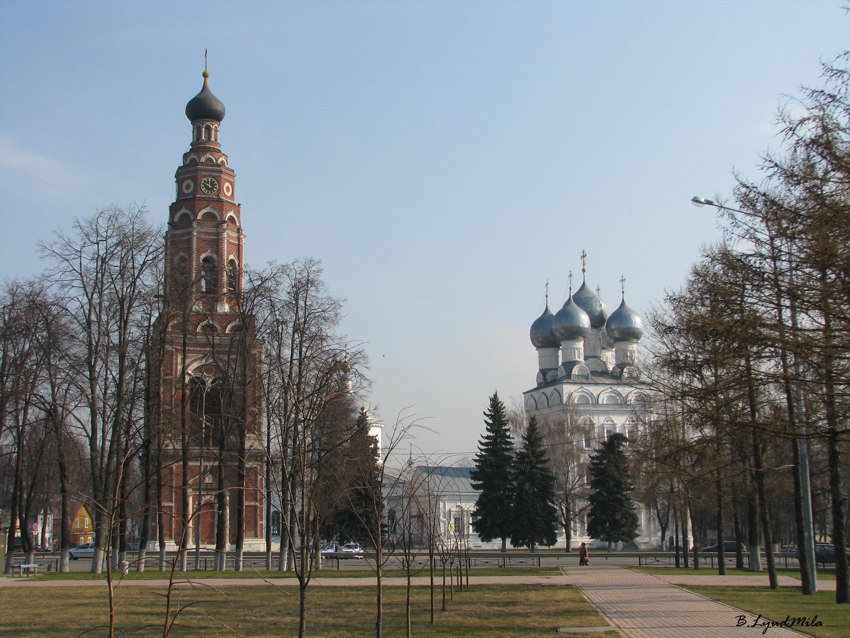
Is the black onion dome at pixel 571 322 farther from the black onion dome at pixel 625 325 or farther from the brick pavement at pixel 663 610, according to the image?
the brick pavement at pixel 663 610

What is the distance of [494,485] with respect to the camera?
4803cm

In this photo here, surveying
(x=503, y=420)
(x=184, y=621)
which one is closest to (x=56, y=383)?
(x=184, y=621)

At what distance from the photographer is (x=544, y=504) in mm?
47594

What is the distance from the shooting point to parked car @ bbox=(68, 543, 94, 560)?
48469mm

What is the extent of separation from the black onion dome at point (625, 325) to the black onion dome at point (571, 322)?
2.07 m

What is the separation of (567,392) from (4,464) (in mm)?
38747

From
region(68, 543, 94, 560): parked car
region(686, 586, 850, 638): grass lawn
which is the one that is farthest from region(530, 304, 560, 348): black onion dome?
region(686, 586, 850, 638): grass lawn

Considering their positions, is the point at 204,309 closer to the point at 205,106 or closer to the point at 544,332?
the point at 205,106

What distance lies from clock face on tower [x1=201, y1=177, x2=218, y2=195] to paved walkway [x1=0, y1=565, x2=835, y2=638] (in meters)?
20.0

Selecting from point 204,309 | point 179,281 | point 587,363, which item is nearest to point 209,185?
point 204,309

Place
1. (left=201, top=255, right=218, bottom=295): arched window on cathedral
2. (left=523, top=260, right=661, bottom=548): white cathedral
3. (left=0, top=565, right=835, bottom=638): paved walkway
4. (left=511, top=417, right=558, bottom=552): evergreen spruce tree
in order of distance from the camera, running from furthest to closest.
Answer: (left=523, top=260, right=661, bottom=548): white cathedral, (left=511, top=417, right=558, bottom=552): evergreen spruce tree, (left=201, top=255, right=218, bottom=295): arched window on cathedral, (left=0, top=565, right=835, bottom=638): paved walkway

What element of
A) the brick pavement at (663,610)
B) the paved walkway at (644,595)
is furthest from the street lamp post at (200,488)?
the brick pavement at (663,610)

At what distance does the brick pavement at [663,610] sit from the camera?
13664 mm

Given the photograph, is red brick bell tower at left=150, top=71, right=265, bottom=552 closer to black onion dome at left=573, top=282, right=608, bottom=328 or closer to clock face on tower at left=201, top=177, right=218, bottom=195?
clock face on tower at left=201, top=177, right=218, bottom=195
